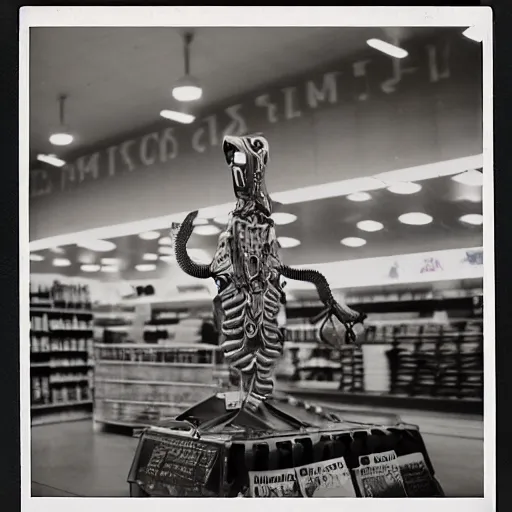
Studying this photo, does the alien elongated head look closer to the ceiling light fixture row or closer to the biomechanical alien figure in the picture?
the biomechanical alien figure

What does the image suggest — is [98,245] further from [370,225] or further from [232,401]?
[370,225]

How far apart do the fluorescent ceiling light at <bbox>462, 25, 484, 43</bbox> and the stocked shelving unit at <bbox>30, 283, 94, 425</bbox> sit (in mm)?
Answer: 2390

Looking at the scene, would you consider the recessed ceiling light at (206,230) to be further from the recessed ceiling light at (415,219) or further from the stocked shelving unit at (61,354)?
the recessed ceiling light at (415,219)

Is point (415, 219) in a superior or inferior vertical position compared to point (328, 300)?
superior

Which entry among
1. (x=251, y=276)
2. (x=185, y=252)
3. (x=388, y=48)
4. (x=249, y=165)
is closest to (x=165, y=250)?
(x=185, y=252)

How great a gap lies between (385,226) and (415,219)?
16 centimetres

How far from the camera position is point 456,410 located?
3756 mm

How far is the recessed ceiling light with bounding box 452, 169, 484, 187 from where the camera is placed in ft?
12.4

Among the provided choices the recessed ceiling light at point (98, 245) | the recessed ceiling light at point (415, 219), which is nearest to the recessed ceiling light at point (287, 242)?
the recessed ceiling light at point (415, 219)

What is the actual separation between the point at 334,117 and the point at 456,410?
5.37 ft

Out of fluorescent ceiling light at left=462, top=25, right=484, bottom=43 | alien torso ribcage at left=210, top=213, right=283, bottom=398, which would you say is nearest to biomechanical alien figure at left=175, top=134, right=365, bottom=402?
alien torso ribcage at left=210, top=213, right=283, bottom=398

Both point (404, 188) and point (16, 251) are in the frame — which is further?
point (16, 251)

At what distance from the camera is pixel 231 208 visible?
152 inches
